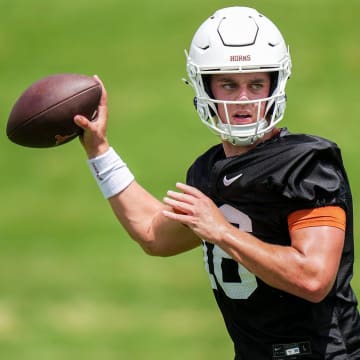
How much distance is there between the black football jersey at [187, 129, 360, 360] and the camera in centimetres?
454

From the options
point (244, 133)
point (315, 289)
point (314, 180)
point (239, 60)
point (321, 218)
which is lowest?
point (315, 289)

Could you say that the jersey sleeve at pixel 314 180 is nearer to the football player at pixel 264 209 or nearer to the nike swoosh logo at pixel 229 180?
the football player at pixel 264 209

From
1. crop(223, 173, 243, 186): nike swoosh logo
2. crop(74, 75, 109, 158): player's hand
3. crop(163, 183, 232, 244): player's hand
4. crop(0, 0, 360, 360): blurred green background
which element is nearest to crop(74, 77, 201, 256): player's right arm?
crop(74, 75, 109, 158): player's hand

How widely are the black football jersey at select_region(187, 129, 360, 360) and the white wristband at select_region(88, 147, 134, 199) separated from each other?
0.62 meters

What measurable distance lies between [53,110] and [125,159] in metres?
4.81

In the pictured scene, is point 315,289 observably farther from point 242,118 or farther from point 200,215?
point 242,118

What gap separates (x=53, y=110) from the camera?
527 centimetres

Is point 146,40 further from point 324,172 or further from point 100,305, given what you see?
point 324,172

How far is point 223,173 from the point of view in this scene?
15.7 ft

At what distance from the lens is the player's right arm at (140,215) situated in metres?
5.25

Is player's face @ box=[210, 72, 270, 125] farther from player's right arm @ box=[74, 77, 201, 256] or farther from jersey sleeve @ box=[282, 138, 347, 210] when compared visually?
player's right arm @ box=[74, 77, 201, 256]

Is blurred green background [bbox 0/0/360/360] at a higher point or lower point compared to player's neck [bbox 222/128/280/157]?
lower

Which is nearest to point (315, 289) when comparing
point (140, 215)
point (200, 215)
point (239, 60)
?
point (200, 215)

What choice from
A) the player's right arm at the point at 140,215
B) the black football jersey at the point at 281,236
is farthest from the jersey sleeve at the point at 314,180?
the player's right arm at the point at 140,215
